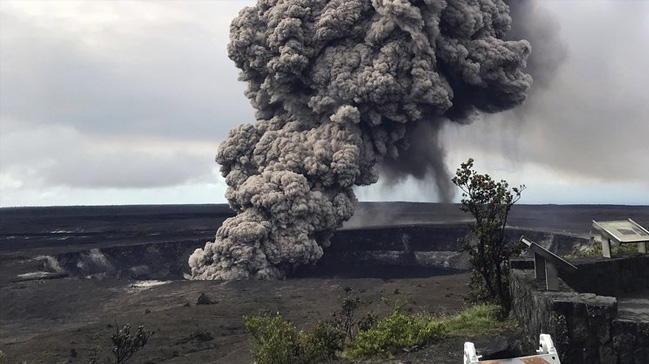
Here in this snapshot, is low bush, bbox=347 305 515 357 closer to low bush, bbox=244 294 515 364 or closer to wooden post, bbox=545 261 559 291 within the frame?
low bush, bbox=244 294 515 364

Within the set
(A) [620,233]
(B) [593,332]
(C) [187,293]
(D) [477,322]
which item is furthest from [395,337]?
(C) [187,293]

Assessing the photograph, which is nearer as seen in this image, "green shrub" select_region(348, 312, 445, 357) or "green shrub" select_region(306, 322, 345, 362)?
"green shrub" select_region(348, 312, 445, 357)

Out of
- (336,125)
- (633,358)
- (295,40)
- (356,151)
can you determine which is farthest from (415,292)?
(295,40)

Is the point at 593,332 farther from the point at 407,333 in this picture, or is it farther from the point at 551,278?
the point at 407,333

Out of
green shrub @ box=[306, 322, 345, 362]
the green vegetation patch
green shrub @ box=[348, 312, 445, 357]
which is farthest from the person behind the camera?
A: green shrub @ box=[306, 322, 345, 362]

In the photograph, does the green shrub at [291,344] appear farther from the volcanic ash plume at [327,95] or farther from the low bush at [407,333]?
the volcanic ash plume at [327,95]

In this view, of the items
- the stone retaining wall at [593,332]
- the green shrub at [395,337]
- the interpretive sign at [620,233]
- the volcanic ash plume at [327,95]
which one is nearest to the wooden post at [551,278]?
the stone retaining wall at [593,332]

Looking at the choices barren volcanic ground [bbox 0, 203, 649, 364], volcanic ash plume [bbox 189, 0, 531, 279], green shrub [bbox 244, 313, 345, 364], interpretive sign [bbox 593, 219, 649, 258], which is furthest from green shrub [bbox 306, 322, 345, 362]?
volcanic ash plume [bbox 189, 0, 531, 279]
